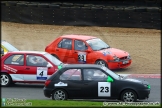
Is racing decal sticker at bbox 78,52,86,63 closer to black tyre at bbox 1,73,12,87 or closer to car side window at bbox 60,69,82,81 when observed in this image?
black tyre at bbox 1,73,12,87

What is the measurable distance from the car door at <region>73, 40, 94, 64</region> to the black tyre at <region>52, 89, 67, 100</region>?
19.8 feet

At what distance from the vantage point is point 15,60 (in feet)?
58.7

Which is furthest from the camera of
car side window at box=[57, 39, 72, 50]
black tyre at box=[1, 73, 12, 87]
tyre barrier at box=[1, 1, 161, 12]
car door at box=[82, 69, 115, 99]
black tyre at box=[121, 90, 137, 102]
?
tyre barrier at box=[1, 1, 161, 12]

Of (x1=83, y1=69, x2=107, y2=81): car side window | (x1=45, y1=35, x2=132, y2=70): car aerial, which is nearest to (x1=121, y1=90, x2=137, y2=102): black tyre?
(x1=83, y1=69, x2=107, y2=81): car side window

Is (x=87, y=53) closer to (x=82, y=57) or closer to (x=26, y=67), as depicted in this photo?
(x=82, y=57)

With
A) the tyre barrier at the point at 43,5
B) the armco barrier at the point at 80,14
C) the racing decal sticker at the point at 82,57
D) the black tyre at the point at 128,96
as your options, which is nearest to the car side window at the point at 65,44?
the racing decal sticker at the point at 82,57

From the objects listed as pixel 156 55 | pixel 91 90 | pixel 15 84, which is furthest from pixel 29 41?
pixel 91 90

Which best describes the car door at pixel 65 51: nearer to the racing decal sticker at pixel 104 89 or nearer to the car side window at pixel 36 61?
the car side window at pixel 36 61

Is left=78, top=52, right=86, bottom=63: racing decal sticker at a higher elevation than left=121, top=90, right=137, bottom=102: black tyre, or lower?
higher

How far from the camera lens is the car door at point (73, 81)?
14.9 metres

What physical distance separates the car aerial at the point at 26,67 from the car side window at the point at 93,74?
2451mm

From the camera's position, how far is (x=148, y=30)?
28109 mm

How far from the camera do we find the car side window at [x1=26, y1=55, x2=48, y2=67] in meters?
17.6

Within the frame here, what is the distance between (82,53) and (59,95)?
6282mm
